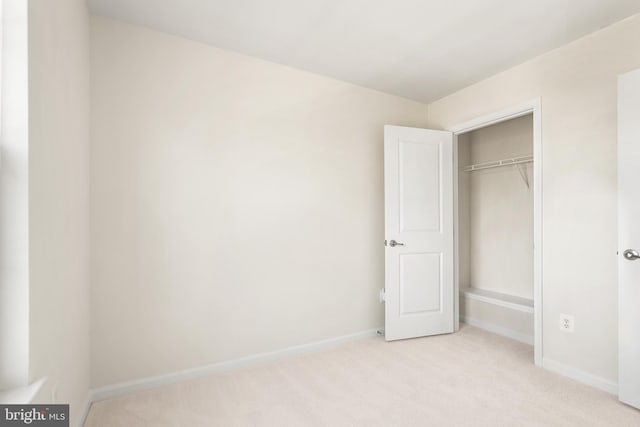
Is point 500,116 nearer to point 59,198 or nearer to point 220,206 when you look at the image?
point 220,206

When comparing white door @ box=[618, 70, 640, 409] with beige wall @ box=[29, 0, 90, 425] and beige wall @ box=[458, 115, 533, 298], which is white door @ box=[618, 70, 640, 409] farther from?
beige wall @ box=[29, 0, 90, 425]

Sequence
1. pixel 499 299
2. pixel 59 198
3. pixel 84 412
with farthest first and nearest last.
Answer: pixel 499 299, pixel 84 412, pixel 59 198

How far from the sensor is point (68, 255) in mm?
1618

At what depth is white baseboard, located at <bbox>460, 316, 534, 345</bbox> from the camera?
314 cm

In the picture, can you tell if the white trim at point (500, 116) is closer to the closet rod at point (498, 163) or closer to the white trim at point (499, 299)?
the closet rod at point (498, 163)

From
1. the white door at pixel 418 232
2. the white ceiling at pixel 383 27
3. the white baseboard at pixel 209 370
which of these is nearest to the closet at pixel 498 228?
the white door at pixel 418 232

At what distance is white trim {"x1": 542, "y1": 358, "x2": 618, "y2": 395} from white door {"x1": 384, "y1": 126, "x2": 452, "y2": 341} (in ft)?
3.10

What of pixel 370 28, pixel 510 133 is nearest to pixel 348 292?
pixel 370 28

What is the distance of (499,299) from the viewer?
11.3 feet

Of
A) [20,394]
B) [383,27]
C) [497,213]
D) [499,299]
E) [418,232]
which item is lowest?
[499,299]

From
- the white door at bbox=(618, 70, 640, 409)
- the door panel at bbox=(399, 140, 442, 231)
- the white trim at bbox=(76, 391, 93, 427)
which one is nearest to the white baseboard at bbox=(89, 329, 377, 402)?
the white trim at bbox=(76, 391, 93, 427)

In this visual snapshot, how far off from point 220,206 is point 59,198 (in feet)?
3.89

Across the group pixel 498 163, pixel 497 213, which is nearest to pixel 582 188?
pixel 498 163

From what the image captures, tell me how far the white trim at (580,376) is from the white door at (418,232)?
37.2 inches
